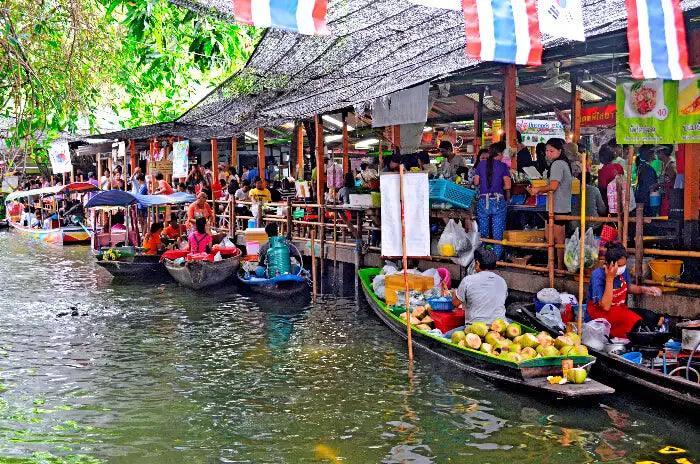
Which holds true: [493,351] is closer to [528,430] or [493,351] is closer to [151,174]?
[528,430]

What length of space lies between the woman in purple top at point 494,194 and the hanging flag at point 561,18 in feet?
17.7

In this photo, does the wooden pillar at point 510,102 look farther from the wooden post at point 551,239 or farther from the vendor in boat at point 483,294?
the vendor in boat at point 483,294

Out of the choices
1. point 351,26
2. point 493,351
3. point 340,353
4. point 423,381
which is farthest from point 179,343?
point 351,26

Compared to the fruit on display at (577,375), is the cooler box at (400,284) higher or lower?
higher

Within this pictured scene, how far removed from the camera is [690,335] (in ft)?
26.4

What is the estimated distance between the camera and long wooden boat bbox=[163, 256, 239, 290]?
16.8 metres

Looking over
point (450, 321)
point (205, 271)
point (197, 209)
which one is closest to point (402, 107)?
point (450, 321)

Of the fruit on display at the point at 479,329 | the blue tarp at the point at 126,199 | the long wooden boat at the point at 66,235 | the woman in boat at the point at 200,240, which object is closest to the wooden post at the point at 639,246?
the fruit on display at the point at 479,329

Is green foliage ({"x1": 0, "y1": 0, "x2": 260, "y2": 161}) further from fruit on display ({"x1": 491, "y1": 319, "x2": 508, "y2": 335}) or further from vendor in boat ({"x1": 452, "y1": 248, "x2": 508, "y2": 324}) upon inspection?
fruit on display ({"x1": 491, "y1": 319, "x2": 508, "y2": 335})

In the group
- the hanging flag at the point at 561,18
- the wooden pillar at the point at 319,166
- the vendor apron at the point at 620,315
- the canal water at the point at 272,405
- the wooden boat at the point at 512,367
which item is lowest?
the canal water at the point at 272,405

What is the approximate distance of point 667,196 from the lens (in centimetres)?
1127

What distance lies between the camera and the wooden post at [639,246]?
9.70 meters

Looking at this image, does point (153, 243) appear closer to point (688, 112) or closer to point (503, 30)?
point (688, 112)

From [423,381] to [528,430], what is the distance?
6.67 ft
